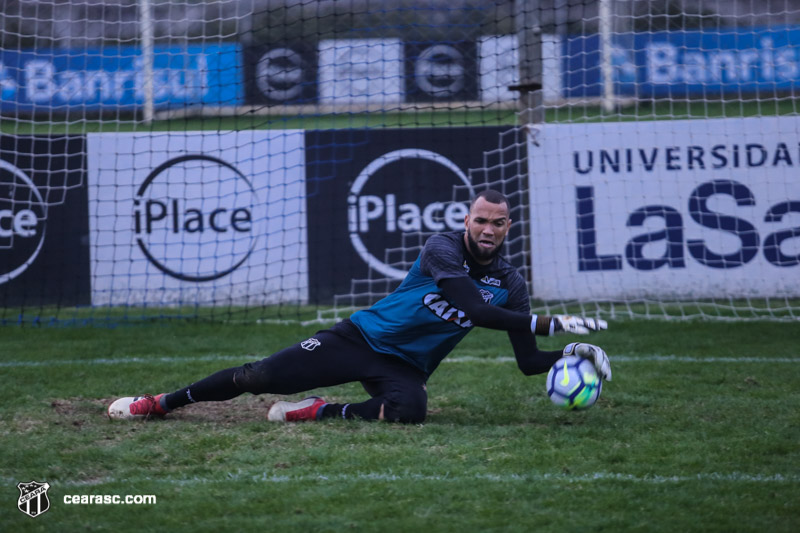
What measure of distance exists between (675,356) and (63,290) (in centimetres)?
661

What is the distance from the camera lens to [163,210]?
34.1 feet

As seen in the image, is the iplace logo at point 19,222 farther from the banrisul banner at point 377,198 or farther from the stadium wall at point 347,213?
the banrisul banner at point 377,198

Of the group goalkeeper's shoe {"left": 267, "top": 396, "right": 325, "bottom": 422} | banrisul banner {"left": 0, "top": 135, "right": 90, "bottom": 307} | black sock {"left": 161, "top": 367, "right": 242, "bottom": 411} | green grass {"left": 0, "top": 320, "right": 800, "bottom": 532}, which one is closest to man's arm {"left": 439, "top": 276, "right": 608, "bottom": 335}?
green grass {"left": 0, "top": 320, "right": 800, "bottom": 532}

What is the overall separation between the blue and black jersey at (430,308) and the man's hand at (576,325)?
64cm

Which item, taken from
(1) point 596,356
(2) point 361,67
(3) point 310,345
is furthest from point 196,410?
(2) point 361,67

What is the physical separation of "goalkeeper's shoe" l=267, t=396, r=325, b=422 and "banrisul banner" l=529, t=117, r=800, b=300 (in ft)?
17.3

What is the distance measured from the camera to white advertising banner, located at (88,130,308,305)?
10359 millimetres

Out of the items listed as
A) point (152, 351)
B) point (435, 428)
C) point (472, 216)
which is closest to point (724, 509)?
point (435, 428)

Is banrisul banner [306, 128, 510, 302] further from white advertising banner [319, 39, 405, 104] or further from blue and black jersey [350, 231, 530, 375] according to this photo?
blue and black jersey [350, 231, 530, 375]

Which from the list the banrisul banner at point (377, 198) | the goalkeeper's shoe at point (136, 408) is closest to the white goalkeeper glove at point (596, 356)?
the goalkeeper's shoe at point (136, 408)

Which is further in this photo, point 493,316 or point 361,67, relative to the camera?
point 361,67

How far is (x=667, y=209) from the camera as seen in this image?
409 inches

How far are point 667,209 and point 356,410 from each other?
5.94 metres

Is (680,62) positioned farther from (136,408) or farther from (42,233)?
(136,408)
